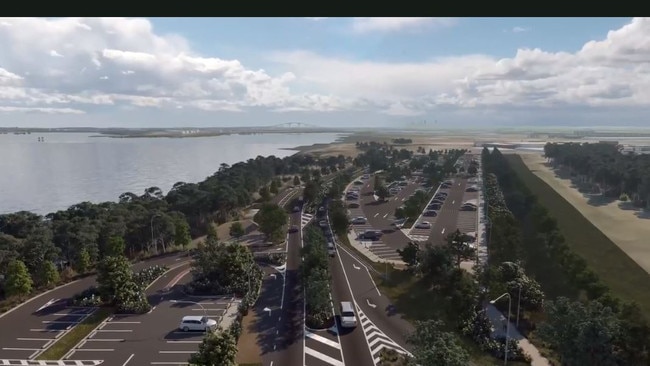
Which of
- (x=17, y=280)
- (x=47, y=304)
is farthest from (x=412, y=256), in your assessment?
(x=17, y=280)

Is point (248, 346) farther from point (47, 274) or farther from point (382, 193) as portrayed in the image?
point (382, 193)

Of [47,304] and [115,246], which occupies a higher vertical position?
[115,246]

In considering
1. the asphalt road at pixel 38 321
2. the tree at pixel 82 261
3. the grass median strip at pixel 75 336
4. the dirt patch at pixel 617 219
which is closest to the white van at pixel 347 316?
the grass median strip at pixel 75 336

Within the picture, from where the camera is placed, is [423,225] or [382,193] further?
[382,193]

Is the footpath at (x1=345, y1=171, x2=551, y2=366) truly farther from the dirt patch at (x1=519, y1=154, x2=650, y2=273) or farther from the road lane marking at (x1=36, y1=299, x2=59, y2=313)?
the road lane marking at (x1=36, y1=299, x2=59, y2=313)

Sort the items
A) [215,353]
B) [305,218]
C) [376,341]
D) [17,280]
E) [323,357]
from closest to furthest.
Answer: [215,353] < [323,357] < [376,341] < [17,280] < [305,218]

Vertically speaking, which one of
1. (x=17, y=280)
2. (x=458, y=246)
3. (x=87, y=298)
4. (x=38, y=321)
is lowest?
(x=38, y=321)

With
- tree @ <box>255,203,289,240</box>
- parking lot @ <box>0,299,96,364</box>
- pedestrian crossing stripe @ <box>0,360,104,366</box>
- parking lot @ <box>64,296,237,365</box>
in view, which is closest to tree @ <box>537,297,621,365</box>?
parking lot @ <box>64,296,237,365</box>
